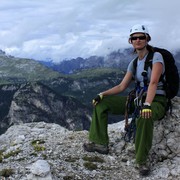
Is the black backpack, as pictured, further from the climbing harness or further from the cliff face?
the cliff face

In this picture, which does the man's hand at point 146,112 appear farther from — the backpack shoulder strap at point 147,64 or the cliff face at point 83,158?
the cliff face at point 83,158

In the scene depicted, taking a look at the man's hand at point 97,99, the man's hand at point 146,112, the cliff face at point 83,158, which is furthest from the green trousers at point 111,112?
the cliff face at point 83,158

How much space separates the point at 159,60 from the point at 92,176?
4.58 m

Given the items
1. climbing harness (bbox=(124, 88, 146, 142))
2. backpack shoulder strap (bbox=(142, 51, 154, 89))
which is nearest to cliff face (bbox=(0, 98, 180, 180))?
climbing harness (bbox=(124, 88, 146, 142))

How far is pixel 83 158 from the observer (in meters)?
12.5

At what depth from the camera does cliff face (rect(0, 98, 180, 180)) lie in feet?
36.4

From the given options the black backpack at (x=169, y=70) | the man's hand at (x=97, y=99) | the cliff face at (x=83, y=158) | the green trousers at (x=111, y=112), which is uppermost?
the black backpack at (x=169, y=70)

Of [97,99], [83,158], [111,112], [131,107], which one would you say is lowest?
[83,158]

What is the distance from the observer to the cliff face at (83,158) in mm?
11086

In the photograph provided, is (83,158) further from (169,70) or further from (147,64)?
(169,70)

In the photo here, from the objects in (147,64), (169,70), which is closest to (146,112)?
(147,64)

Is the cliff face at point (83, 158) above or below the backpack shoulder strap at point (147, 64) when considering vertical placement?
below

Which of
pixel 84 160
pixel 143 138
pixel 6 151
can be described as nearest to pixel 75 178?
pixel 84 160

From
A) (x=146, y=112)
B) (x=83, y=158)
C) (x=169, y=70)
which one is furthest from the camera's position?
(x=83, y=158)
